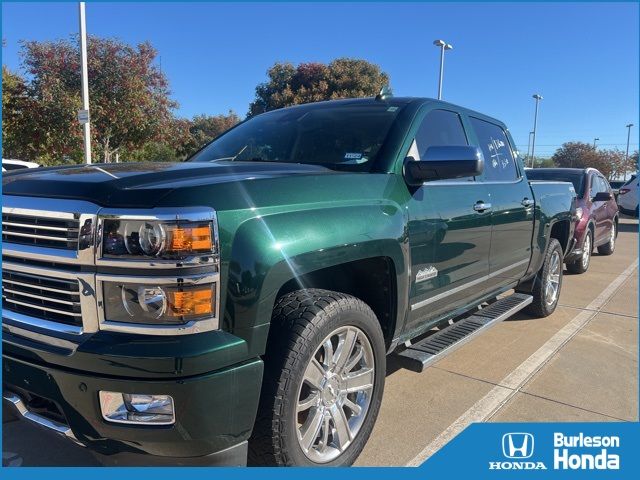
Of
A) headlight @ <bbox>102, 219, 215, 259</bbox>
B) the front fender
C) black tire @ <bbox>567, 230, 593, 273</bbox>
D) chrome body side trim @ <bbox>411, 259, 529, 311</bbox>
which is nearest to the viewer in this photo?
headlight @ <bbox>102, 219, 215, 259</bbox>

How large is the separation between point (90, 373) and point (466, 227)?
8.15ft

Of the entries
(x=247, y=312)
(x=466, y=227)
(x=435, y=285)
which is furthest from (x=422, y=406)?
(x=247, y=312)

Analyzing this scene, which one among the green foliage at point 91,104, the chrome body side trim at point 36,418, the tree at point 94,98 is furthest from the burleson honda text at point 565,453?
the tree at point 94,98

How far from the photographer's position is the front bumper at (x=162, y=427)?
1.89 metres

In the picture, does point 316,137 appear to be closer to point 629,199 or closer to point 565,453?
point 565,453

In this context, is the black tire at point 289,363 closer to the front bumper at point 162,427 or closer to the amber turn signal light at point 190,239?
the front bumper at point 162,427

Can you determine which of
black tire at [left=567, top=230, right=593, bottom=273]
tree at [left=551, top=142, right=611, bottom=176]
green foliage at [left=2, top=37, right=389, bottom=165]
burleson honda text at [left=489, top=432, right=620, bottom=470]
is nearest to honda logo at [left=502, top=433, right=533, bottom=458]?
burleson honda text at [left=489, top=432, right=620, bottom=470]

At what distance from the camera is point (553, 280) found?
18.8 feet

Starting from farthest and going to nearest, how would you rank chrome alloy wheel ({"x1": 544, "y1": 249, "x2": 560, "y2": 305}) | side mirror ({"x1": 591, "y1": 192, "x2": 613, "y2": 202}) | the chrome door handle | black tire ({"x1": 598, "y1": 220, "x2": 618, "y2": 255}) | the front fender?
black tire ({"x1": 598, "y1": 220, "x2": 618, "y2": 255}) → side mirror ({"x1": 591, "y1": 192, "x2": 613, "y2": 202}) → chrome alloy wheel ({"x1": 544, "y1": 249, "x2": 560, "y2": 305}) → the chrome door handle → the front fender

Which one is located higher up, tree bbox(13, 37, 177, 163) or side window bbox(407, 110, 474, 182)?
tree bbox(13, 37, 177, 163)

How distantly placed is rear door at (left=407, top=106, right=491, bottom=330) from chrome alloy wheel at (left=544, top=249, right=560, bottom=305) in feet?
Answer: 6.21

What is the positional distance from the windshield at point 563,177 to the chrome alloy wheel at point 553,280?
3.28 m

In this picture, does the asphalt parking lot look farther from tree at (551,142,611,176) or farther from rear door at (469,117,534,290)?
tree at (551,142,611,176)

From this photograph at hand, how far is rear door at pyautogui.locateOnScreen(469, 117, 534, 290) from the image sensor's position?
406 cm
